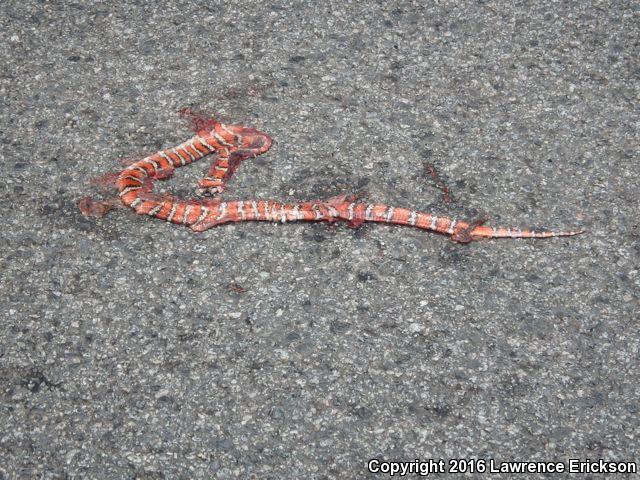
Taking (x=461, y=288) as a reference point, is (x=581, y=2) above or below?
above

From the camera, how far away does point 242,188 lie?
5.57 meters

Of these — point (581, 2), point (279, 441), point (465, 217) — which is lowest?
point (279, 441)

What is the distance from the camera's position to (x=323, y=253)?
17.0ft

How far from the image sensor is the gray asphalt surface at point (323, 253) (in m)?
4.29

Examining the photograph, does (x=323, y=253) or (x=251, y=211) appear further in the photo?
(x=251, y=211)

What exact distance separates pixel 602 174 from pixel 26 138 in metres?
4.26

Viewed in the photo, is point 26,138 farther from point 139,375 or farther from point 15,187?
point 139,375

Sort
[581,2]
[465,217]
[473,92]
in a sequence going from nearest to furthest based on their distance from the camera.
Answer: [465,217] → [473,92] → [581,2]

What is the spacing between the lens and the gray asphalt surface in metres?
4.29

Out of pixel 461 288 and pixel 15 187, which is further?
pixel 15 187

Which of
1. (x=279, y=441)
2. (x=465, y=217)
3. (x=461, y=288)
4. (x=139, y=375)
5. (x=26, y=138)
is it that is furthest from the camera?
(x=26, y=138)

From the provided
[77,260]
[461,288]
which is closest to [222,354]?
[77,260]

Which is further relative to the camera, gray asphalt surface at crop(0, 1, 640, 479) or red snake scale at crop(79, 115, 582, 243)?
red snake scale at crop(79, 115, 582, 243)

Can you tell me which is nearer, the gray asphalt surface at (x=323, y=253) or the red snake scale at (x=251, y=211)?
the gray asphalt surface at (x=323, y=253)
